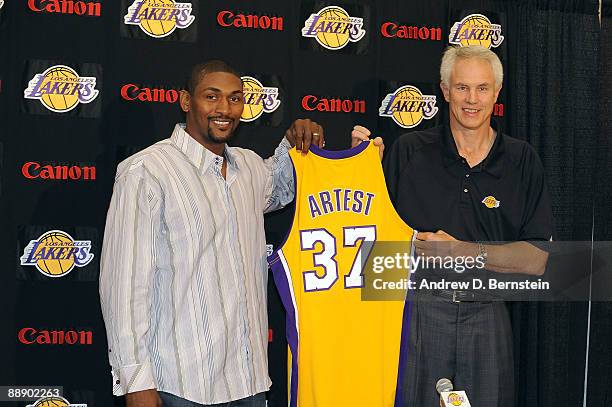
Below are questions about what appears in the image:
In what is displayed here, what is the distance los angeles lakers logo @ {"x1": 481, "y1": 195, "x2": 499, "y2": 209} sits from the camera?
273 centimetres

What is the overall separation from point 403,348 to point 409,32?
1795mm

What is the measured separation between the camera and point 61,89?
3.39m

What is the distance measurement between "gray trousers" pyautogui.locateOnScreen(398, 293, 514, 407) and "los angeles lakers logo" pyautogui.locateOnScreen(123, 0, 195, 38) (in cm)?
178

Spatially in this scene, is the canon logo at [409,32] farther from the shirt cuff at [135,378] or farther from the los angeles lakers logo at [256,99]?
the shirt cuff at [135,378]

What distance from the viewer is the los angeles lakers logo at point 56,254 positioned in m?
3.37

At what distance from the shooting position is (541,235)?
108 inches

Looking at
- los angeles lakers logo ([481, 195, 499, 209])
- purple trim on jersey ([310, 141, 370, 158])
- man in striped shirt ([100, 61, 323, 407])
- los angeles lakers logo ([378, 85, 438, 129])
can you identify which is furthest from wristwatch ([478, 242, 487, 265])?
los angeles lakers logo ([378, 85, 438, 129])

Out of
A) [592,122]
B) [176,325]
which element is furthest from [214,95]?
[592,122]

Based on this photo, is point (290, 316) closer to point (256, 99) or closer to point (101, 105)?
point (256, 99)

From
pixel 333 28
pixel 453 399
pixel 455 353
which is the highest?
pixel 333 28

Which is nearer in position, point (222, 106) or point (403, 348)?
point (222, 106)

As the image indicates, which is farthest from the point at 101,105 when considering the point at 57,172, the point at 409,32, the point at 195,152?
the point at 409,32

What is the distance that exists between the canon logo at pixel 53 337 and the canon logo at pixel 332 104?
5.06 ft

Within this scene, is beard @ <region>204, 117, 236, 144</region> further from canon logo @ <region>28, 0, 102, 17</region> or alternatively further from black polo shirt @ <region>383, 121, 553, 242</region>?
canon logo @ <region>28, 0, 102, 17</region>
